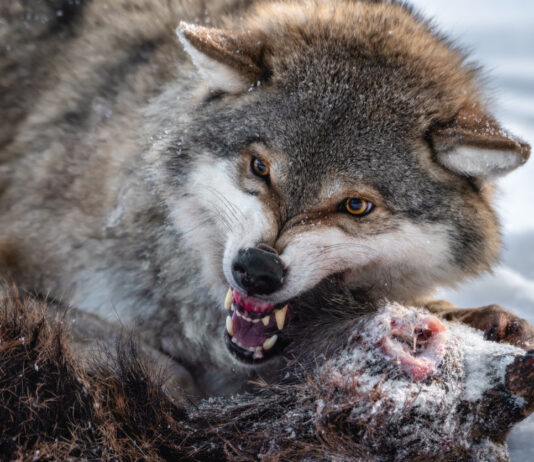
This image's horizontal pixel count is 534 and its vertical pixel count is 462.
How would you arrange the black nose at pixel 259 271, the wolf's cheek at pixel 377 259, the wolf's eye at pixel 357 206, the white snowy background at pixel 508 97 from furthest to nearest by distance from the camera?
the white snowy background at pixel 508 97
the wolf's eye at pixel 357 206
the wolf's cheek at pixel 377 259
the black nose at pixel 259 271

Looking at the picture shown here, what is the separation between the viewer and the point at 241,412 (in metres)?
1.98

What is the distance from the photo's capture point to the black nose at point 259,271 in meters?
2.11

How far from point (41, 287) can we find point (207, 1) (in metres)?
1.70

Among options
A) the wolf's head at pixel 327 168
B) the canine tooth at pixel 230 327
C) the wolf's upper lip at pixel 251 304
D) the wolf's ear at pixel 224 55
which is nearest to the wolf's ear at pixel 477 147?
the wolf's head at pixel 327 168

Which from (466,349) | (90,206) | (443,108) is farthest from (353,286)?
(90,206)

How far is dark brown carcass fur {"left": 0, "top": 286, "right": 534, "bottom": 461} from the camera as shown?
5.67 ft

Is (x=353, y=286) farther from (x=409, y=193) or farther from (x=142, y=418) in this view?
(x=142, y=418)

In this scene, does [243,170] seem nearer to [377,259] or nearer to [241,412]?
[377,259]

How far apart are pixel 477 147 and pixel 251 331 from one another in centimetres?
111

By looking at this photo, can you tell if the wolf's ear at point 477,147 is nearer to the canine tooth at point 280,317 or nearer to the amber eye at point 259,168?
the amber eye at point 259,168

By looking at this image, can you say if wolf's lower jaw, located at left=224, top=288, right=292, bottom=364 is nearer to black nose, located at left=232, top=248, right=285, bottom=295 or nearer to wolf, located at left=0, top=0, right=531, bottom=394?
wolf, located at left=0, top=0, right=531, bottom=394

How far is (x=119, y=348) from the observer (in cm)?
210

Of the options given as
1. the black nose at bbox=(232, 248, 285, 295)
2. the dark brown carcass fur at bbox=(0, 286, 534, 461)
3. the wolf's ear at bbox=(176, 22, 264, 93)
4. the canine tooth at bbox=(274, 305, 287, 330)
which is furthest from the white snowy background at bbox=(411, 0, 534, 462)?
the wolf's ear at bbox=(176, 22, 264, 93)

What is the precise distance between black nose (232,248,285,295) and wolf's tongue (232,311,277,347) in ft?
0.91
